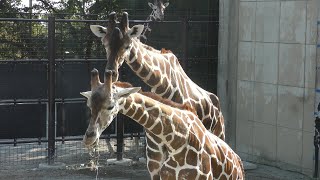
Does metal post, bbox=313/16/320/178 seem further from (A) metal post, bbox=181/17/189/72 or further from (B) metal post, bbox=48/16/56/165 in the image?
(B) metal post, bbox=48/16/56/165

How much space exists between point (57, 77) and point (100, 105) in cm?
747

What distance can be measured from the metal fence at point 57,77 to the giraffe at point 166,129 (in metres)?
5.73

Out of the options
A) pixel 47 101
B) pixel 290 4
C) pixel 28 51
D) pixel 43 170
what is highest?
pixel 290 4

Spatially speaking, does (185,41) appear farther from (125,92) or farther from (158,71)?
(125,92)

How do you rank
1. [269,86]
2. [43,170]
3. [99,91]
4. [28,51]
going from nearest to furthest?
[99,91], [43,170], [269,86], [28,51]

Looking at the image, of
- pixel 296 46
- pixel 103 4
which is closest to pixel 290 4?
pixel 296 46

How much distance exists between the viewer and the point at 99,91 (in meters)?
5.09

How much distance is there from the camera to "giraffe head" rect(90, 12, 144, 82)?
6.13 meters

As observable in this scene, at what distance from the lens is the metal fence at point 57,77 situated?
11844 millimetres

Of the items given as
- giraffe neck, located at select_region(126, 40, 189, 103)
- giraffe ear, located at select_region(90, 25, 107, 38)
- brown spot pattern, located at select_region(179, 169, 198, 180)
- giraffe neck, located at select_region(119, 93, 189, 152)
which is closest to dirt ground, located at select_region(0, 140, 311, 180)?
giraffe neck, located at select_region(126, 40, 189, 103)

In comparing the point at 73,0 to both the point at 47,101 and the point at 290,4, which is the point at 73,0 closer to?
the point at 47,101

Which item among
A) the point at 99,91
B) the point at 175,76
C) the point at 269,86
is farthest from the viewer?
the point at 269,86

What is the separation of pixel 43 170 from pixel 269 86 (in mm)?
4462

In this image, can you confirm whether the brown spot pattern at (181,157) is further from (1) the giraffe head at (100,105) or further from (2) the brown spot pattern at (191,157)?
(1) the giraffe head at (100,105)
